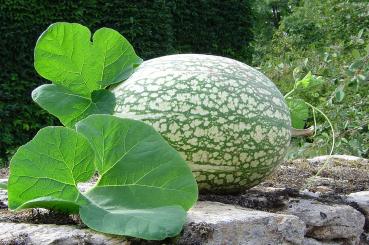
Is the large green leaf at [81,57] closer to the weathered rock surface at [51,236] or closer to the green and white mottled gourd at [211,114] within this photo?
the green and white mottled gourd at [211,114]

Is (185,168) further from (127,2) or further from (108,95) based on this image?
(127,2)

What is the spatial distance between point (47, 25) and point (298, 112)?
4.42 metres

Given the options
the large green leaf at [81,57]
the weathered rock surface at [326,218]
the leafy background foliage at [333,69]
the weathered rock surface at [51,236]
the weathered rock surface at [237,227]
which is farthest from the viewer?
the leafy background foliage at [333,69]

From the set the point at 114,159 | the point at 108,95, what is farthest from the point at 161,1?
the point at 114,159

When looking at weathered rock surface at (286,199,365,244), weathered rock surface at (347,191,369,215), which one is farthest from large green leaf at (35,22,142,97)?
weathered rock surface at (347,191,369,215)

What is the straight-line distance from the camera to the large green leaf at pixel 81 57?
1858mm

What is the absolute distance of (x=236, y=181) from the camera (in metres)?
2.02

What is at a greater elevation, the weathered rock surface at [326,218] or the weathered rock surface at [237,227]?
the weathered rock surface at [237,227]

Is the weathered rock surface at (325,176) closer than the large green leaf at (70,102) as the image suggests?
No

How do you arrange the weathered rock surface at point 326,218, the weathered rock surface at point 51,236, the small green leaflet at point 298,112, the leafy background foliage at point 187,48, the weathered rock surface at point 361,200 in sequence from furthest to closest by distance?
the leafy background foliage at point 187,48 → the small green leaflet at point 298,112 → the weathered rock surface at point 361,200 → the weathered rock surface at point 326,218 → the weathered rock surface at point 51,236

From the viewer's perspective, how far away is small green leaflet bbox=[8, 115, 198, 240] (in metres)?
1.48

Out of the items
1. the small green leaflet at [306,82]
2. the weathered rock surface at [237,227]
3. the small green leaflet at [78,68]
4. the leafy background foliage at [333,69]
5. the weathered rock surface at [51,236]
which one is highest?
the small green leaflet at [78,68]

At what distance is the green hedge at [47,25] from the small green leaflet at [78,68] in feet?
13.4

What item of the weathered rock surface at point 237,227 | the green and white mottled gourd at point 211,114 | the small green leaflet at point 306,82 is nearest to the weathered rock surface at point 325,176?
the small green leaflet at point 306,82
